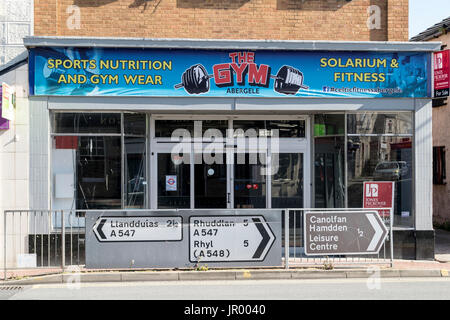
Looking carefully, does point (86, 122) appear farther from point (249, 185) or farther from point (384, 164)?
point (384, 164)

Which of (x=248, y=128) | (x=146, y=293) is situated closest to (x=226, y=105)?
(x=248, y=128)

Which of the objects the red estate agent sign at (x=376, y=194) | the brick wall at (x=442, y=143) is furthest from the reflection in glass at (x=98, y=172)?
the brick wall at (x=442, y=143)

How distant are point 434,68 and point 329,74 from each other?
2.44 meters

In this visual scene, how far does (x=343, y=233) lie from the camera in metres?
9.87

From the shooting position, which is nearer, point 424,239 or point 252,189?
point 424,239

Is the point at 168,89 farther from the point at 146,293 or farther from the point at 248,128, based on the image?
the point at 146,293

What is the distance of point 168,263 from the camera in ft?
31.7

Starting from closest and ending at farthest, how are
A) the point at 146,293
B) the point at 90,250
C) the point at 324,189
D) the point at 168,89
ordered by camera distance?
the point at 146,293, the point at 90,250, the point at 168,89, the point at 324,189

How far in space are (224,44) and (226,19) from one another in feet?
2.82

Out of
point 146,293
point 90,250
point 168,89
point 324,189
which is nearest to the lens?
point 146,293

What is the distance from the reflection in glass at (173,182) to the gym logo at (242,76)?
192cm

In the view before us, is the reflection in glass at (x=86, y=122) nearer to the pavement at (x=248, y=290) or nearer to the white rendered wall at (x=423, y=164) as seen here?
the pavement at (x=248, y=290)

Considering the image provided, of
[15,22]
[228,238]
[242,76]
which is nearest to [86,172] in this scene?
[15,22]

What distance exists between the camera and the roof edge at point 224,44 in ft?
36.9
